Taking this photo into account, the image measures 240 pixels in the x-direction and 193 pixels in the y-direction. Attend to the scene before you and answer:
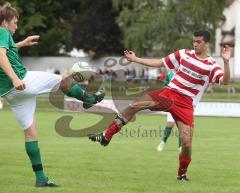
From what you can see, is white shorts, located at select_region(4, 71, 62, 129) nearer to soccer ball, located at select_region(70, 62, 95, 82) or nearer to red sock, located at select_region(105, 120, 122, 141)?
soccer ball, located at select_region(70, 62, 95, 82)

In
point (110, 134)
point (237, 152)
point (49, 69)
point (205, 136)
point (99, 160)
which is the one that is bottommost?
point (49, 69)

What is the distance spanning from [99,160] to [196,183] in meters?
3.47

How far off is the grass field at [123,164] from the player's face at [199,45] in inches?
77.5

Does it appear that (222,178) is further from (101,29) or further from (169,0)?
(101,29)

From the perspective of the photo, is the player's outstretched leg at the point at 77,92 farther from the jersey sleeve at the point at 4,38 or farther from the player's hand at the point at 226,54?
the player's hand at the point at 226,54

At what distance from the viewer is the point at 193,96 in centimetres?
1141

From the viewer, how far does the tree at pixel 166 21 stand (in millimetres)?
52812

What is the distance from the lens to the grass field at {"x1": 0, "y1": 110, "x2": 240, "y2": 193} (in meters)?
10.5

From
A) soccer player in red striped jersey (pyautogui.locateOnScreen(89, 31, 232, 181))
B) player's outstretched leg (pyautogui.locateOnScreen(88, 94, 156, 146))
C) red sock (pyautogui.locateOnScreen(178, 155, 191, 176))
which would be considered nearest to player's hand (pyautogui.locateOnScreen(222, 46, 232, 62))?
soccer player in red striped jersey (pyautogui.locateOnScreen(89, 31, 232, 181))

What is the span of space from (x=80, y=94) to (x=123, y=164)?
10.4 ft

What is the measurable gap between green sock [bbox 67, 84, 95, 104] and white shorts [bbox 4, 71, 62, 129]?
50 cm

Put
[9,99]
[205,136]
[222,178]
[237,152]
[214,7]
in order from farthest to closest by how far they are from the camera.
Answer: [214,7], [205,136], [237,152], [222,178], [9,99]

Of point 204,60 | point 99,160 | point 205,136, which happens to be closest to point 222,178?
point 204,60

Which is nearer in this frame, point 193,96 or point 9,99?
point 9,99
